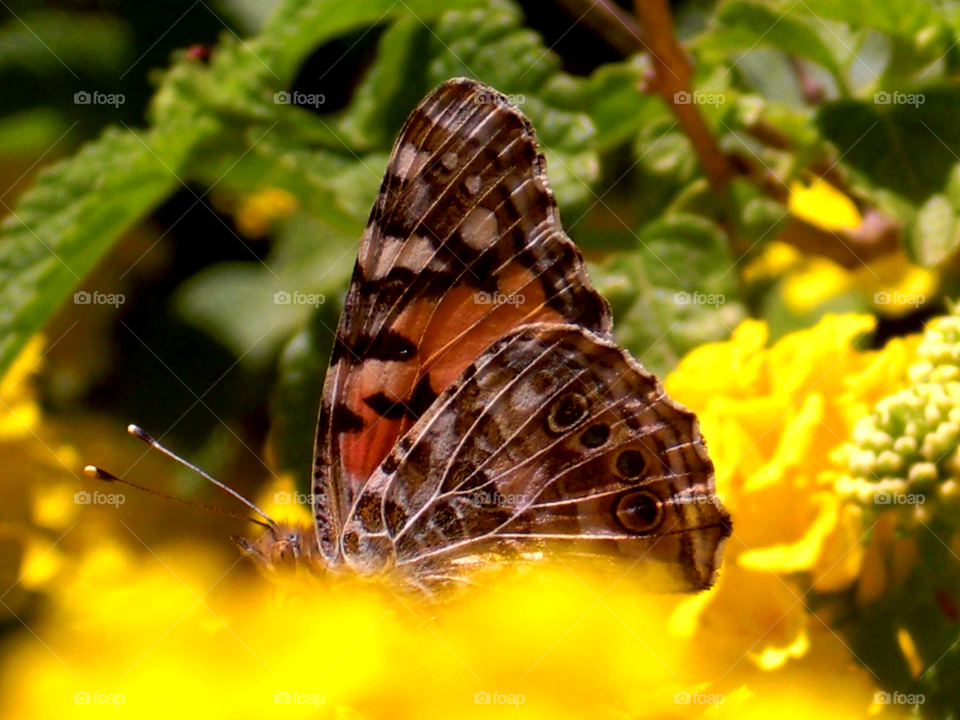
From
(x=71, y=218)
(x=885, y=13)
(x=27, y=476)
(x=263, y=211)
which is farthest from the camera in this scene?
(x=263, y=211)

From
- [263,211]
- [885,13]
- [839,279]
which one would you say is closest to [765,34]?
[885,13]

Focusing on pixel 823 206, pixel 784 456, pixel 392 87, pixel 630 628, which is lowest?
pixel 630 628

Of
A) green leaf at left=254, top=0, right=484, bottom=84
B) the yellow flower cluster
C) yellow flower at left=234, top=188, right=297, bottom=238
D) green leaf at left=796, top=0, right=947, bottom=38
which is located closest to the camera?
the yellow flower cluster

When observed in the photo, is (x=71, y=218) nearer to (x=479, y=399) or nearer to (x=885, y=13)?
(x=479, y=399)

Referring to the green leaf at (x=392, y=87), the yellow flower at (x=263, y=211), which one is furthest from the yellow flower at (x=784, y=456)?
the yellow flower at (x=263, y=211)

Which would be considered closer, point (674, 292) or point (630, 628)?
point (630, 628)

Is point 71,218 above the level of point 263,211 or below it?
below

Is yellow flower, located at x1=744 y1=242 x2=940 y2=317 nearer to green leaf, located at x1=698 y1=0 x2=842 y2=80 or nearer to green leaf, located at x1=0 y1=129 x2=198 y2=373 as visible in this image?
green leaf, located at x1=698 y1=0 x2=842 y2=80

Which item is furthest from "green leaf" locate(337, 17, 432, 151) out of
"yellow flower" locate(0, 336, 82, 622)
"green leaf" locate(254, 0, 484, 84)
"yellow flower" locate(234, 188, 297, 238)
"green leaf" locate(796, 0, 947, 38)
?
"yellow flower" locate(0, 336, 82, 622)

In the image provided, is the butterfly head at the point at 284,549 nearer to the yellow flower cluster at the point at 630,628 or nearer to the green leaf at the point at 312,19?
the yellow flower cluster at the point at 630,628
